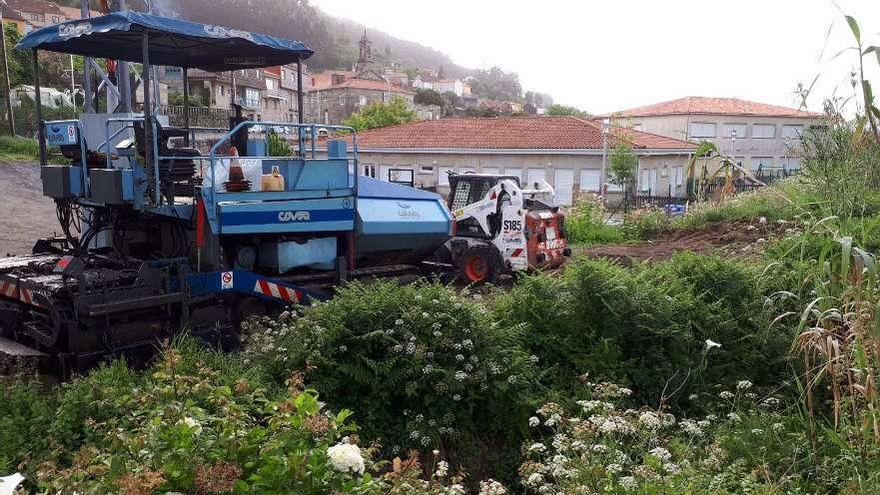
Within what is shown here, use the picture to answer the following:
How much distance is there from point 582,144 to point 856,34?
29306 millimetres

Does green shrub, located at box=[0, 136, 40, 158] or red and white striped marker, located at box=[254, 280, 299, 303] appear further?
green shrub, located at box=[0, 136, 40, 158]

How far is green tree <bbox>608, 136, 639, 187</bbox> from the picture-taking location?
3030 centimetres

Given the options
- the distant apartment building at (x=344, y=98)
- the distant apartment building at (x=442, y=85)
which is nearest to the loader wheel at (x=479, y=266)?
the distant apartment building at (x=344, y=98)

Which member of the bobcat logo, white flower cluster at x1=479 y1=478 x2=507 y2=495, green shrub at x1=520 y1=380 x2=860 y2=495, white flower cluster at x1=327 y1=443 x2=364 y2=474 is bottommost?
green shrub at x1=520 y1=380 x2=860 y2=495

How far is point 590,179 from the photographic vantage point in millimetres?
32625

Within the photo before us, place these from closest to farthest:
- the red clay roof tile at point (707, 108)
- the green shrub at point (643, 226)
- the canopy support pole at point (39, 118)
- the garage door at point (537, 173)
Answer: the canopy support pole at point (39, 118) → the green shrub at point (643, 226) → the garage door at point (537, 173) → the red clay roof tile at point (707, 108)

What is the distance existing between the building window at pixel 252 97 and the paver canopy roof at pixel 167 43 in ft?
153

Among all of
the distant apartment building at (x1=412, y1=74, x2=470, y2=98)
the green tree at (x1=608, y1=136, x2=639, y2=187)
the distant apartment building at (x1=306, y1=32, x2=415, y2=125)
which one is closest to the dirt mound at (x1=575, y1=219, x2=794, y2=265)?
the green tree at (x1=608, y1=136, x2=639, y2=187)

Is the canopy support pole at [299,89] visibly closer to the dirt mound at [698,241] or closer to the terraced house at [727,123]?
the dirt mound at [698,241]

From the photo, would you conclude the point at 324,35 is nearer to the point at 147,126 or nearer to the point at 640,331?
the point at 147,126

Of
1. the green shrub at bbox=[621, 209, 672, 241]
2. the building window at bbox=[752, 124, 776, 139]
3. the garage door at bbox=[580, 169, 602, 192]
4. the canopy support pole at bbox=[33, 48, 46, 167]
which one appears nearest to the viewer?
the canopy support pole at bbox=[33, 48, 46, 167]

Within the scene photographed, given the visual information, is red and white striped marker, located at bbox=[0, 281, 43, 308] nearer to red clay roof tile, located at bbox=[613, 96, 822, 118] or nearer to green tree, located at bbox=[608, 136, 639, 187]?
green tree, located at bbox=[608, 136, 639, 187]

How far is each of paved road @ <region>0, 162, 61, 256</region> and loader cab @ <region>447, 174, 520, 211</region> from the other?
832 cm

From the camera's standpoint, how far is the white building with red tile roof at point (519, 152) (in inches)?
1288
